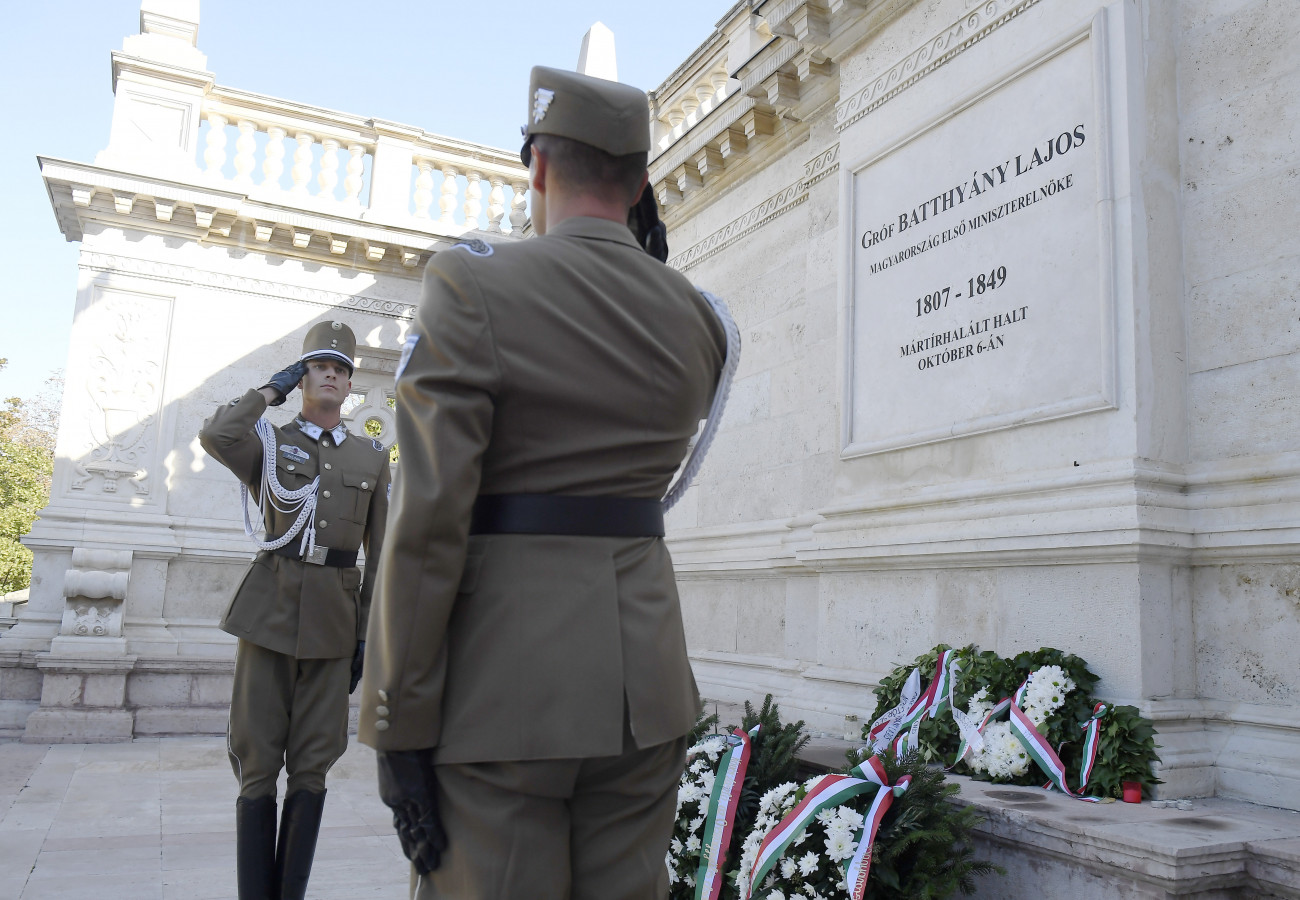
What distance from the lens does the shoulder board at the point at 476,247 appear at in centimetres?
187

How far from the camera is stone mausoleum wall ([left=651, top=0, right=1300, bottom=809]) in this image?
3643mm

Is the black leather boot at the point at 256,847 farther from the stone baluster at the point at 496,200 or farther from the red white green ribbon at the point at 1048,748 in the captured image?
the stone baluster at the point at 496,200

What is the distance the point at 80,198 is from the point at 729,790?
30.6ft

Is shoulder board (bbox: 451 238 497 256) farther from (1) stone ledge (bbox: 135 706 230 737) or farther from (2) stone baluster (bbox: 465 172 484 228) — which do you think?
(2) stone baluster (bbox: 465 172 484 228)

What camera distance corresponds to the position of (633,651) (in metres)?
1.83

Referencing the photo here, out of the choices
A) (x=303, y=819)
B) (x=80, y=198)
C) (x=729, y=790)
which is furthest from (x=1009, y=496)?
(x=80, y=198)

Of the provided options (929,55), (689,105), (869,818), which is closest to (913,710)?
(869,818)

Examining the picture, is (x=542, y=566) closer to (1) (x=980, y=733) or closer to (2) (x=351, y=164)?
(1) (x=980, y=733)

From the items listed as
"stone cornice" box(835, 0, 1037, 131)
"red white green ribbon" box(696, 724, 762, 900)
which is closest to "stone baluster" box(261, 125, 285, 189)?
"stone cornice" box(835, 0, 1037, 131)

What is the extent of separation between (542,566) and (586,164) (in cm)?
84

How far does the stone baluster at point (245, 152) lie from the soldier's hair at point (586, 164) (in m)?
9.93

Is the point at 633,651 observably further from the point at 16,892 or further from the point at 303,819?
the point at 16,892

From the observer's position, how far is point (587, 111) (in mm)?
1968

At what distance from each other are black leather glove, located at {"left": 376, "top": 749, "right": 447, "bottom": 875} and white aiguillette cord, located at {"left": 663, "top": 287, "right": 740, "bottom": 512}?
813 millimetres
